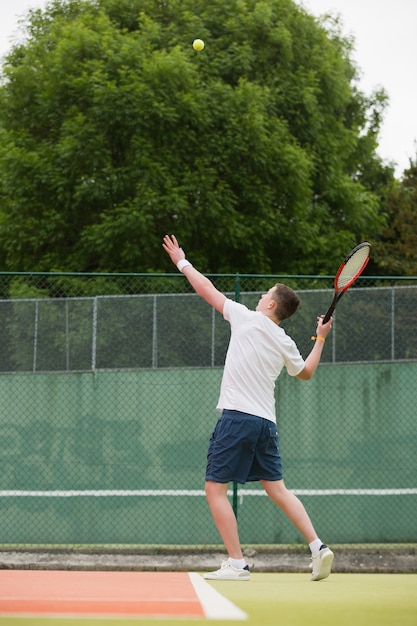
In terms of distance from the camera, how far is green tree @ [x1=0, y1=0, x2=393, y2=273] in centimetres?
1902

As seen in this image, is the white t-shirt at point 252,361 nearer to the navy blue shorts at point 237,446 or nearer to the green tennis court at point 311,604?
the navy blue shorts at point 237,446

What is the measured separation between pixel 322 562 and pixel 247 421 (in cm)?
82

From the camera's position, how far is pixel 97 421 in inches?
305

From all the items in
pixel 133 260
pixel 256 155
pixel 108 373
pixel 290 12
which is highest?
pixel 290 12

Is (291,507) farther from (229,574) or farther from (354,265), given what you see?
(354,265)

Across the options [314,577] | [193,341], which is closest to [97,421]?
[193,341]

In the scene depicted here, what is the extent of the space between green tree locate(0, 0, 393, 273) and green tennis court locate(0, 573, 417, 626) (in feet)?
44.9

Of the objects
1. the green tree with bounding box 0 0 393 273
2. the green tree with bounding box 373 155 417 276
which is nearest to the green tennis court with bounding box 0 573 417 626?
the green tree with bounding box 0 0 393 273

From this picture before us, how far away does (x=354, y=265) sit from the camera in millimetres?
5855

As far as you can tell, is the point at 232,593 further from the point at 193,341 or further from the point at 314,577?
the point at 193,341

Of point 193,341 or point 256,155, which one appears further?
point 256,155

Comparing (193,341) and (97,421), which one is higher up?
(193,341)

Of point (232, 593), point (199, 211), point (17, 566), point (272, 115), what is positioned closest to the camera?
point (232, 593)

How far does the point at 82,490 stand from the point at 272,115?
14439 millimetres
